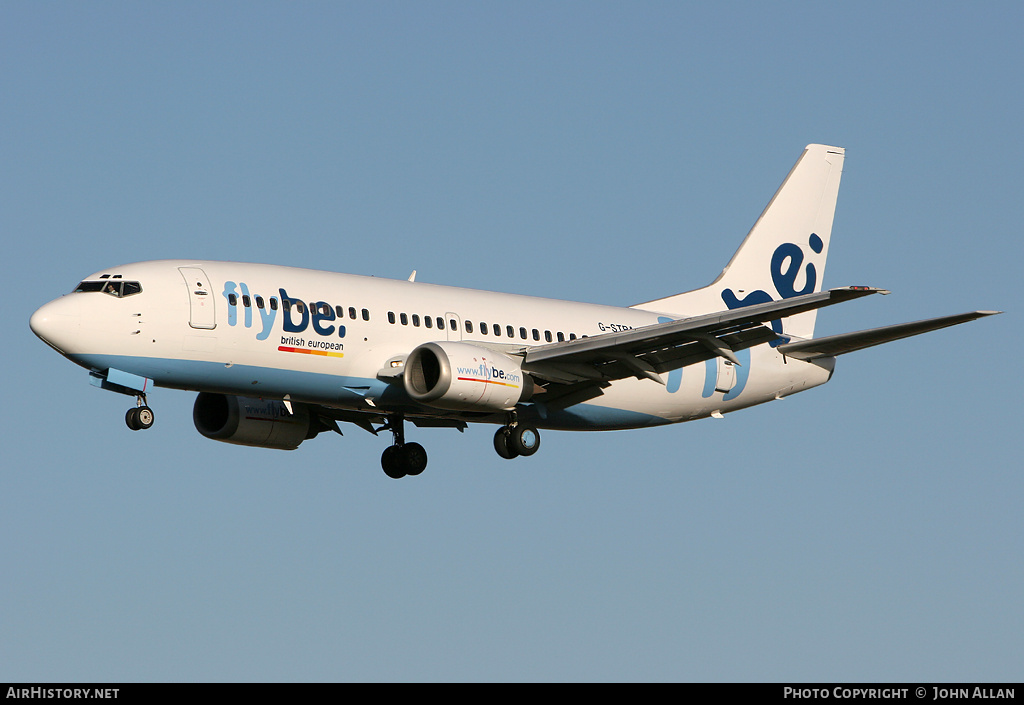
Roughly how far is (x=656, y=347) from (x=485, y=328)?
4.68m

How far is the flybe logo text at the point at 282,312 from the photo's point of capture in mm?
35250

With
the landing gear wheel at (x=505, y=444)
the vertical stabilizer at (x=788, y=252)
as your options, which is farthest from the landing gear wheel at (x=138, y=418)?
the vertical stabilizer at (x=788, y=252)

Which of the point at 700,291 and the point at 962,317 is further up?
the point at 700,291

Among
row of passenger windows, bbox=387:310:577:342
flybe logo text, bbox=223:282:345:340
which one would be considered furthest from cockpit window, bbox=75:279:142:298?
row of passenger windows, bbox=387:310:577:342

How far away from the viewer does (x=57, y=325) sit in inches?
1321

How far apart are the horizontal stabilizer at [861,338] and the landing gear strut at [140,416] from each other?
1863 cm

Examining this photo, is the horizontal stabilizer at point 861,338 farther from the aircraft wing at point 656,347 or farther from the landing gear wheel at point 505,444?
the landing gear wheel at point 505,444

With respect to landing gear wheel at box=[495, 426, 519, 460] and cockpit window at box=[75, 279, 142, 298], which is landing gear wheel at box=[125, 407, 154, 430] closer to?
cockpit window at box=[75, 279, 142, 298]

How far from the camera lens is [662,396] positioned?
141 feet

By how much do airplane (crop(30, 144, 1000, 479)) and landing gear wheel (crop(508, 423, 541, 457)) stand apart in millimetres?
40

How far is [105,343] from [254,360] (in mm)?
3491

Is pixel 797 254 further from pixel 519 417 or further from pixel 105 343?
pixel 105 343
